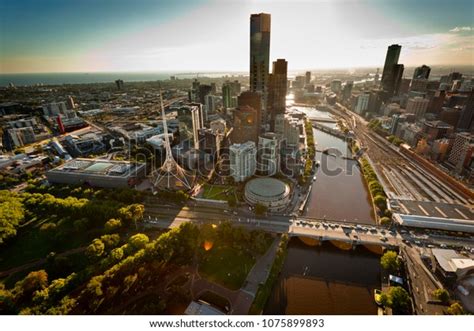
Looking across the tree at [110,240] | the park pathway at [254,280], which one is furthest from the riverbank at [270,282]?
the tree at [110,240]

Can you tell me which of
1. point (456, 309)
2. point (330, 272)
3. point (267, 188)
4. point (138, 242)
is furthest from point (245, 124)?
point (456, 309)

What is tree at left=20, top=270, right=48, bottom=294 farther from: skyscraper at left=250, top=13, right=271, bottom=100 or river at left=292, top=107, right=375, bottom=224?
skyscraper at left=250, top=13, right=271, bottom=100

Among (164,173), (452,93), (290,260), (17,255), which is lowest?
(290,260)

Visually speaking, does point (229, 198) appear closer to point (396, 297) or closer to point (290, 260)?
point (290, 260)

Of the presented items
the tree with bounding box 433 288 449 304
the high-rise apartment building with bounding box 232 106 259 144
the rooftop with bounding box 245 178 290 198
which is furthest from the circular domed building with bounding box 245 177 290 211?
the tree with bounding box 433 288 449 304

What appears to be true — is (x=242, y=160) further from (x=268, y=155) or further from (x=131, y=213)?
(x=131, y=213)

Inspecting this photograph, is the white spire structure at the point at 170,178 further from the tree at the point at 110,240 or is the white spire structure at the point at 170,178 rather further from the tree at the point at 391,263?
the tree at the point at 391,263

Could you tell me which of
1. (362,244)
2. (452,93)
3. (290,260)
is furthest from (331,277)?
(452,93)
